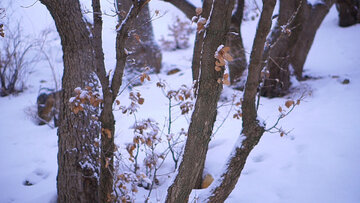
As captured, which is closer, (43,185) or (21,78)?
(43,185)

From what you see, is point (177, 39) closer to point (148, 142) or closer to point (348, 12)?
point (348, 12)

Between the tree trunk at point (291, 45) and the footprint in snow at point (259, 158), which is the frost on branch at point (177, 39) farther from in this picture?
the footprint in snow at point (259, 158)

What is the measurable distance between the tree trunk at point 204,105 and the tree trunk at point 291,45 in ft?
10.6

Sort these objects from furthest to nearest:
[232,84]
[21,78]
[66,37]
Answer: [21,78], [232,84], [66,37]

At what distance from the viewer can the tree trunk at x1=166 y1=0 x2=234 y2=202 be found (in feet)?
4.89

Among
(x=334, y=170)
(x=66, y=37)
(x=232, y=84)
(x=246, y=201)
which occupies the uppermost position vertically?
(x=66, y=37)

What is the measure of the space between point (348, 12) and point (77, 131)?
9.08 meters

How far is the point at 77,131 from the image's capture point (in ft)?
8.05

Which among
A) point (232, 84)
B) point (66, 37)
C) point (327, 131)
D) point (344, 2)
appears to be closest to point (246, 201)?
point (327, 131)

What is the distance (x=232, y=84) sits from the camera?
559 centimetres

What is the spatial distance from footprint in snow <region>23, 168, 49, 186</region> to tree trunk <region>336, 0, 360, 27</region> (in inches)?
350

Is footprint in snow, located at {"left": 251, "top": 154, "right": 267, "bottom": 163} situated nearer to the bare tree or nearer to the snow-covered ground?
the snow-covered ground

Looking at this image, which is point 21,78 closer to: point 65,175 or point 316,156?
point 65,175

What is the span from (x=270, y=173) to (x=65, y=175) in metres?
2.27
